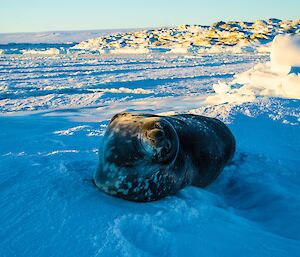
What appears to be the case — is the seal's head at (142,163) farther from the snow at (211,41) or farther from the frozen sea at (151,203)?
the snow at (211,41)

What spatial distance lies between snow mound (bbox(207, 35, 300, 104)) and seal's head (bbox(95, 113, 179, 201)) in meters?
4.19

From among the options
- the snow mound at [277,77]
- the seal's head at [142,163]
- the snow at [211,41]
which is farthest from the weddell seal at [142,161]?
the snow at [211,41]

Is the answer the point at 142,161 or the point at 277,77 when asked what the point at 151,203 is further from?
the point at 277,77

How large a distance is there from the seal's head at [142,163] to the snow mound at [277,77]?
4.19m

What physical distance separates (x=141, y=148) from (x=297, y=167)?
63.0 inches

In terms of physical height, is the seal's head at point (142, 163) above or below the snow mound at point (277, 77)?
above

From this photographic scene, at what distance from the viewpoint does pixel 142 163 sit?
6.89 feet

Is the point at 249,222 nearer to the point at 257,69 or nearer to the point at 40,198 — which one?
the point at 40,198

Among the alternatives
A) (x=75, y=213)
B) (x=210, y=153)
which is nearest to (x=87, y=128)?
(x=210, y=153)

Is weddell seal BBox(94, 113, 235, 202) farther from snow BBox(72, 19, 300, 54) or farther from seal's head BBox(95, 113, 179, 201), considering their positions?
snow BBox(72, 19, 300, 54)

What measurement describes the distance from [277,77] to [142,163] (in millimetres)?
5347

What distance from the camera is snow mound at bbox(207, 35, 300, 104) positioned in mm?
6254

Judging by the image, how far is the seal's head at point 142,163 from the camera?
6.76 feet

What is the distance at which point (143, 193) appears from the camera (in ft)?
6.80
